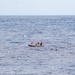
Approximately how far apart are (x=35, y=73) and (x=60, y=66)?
434 cm

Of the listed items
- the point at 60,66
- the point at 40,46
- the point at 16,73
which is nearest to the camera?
the point at 16,73

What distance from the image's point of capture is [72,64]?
35.7 m

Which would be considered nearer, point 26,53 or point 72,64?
point 72,64

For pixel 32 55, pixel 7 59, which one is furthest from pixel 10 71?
pixel 32 55

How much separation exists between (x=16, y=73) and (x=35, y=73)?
178 centimetres

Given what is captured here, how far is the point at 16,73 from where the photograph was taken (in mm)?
30969

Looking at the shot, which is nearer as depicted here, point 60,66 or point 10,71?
point 10,71

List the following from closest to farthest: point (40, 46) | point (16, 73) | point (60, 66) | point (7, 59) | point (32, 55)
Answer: point (16, 73) < point (60, 66) < point (7, 59) < point (32, 55) < point (40, 46)

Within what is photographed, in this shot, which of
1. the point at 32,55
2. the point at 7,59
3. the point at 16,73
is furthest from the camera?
the point at 32,55

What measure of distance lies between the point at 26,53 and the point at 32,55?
2.41m

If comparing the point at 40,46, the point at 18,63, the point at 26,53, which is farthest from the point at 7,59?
the point at 40,46

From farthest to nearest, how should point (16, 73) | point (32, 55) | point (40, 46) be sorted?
point (40, 46) < point (32, 55) < point (16, 73)

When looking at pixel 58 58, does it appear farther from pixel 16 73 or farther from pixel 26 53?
pixel 16 73

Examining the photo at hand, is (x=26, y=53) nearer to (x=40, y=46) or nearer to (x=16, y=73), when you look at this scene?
(x=40, y=46)
